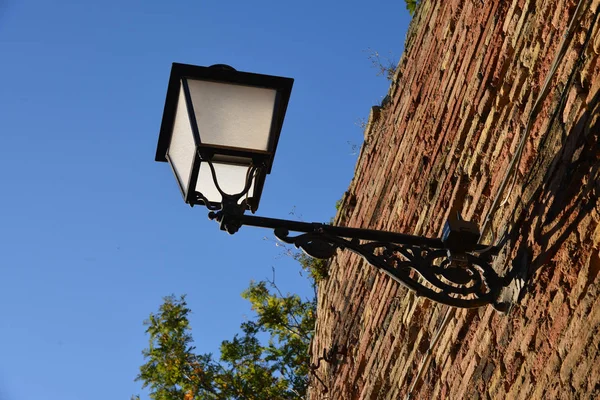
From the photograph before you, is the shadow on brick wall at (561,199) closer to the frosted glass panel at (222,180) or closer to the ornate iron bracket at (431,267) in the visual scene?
the ornate iron bracket at (431,267)

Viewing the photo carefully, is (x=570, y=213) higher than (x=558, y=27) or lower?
lower

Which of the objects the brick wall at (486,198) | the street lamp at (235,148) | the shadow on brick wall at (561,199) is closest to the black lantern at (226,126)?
the street lamp at (235,148)

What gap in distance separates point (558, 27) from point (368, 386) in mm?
1901

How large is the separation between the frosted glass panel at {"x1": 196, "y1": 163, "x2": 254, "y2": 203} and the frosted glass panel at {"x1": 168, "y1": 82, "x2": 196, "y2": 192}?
51 millimetres

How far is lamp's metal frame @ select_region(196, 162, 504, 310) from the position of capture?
9.02ft

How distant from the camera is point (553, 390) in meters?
2.28

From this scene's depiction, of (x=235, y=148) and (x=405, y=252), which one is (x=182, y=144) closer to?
(x=235, y=148)

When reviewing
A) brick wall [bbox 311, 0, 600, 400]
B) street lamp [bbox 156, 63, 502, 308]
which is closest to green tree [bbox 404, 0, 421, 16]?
brick wall [bbox 311, 0, 600, 400]

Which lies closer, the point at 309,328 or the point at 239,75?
the point at 239,75

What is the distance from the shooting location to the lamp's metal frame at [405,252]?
9.02 ft

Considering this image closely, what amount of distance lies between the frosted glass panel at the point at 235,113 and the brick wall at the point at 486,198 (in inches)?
33.9

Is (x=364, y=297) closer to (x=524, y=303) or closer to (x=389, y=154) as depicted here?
(x=389, y=154)

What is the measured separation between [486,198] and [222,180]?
0.97 metres

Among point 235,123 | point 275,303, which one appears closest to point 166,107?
point 235,123
